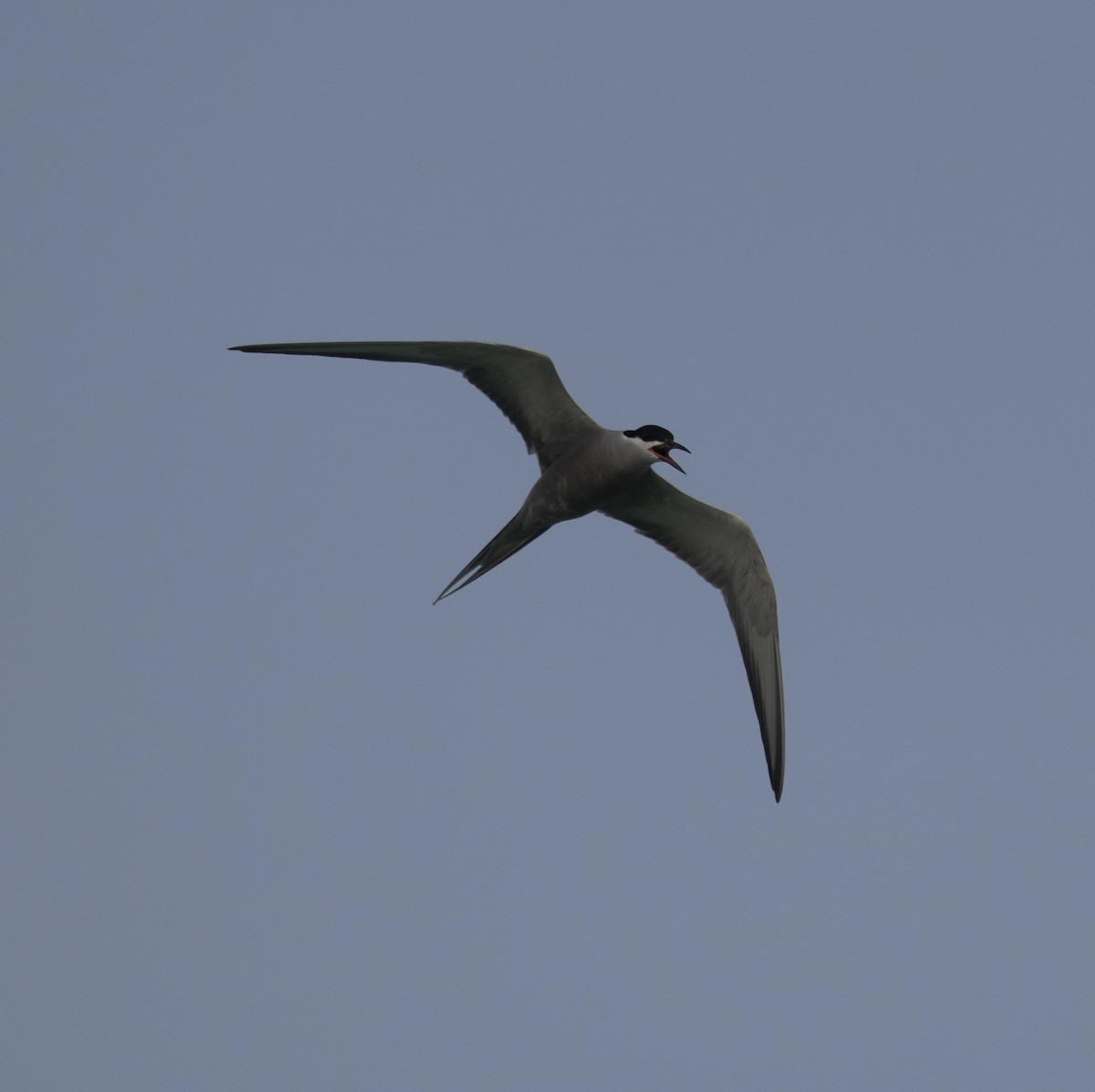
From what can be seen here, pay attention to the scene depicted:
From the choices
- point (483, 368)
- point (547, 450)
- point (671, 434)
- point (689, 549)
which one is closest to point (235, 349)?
point (483, 368)

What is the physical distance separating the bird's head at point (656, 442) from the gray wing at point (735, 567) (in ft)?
4.21

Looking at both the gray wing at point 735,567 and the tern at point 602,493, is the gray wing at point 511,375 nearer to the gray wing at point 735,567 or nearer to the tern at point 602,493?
the tern at point 602,493

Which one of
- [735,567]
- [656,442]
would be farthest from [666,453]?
[735,567]

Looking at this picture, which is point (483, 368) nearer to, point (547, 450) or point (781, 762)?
point (547, 450)

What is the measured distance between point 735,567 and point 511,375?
3.96 meters

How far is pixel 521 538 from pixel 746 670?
3.46m

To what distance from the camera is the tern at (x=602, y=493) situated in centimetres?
1485

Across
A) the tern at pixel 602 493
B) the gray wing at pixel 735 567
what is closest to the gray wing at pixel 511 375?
the tern at pixel 602 493

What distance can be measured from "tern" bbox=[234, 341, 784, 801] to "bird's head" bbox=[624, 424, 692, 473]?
10mm

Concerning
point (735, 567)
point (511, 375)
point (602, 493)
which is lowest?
point (735, 567)

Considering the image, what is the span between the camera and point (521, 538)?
52.0ft

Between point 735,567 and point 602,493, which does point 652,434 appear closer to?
point 602,493

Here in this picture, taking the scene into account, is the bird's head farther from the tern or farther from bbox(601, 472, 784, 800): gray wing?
bbox(601, 472, 784, 800): gray wing

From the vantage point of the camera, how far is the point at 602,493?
51.8 feet
